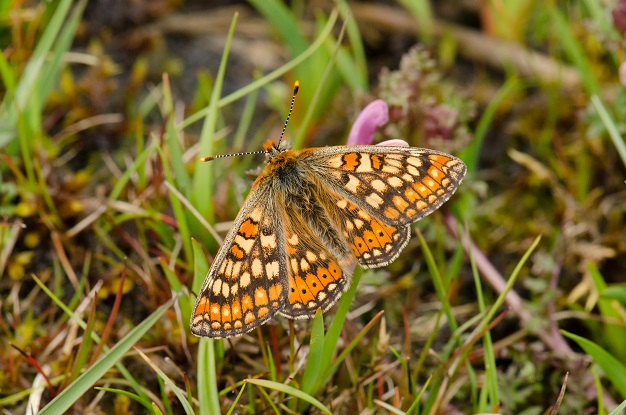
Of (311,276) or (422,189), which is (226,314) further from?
(422,189)

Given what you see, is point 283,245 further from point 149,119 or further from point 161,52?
point 161,52

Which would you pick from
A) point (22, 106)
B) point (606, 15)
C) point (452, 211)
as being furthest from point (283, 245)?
point (606, 15)

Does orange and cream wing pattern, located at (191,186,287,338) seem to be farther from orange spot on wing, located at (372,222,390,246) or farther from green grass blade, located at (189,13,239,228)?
green grass blade, located at (189,13,239,228)

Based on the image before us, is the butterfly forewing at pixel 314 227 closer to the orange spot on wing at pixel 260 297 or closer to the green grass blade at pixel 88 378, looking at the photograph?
the orange spot on wing at pixel 260 297

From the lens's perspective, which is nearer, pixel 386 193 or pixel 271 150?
pixel 386 193

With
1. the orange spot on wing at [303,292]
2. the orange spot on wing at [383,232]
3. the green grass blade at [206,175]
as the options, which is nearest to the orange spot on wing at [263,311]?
the orange spot on wing at [303,292]

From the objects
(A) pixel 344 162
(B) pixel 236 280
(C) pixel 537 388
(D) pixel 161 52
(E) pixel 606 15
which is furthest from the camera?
(D) pixel 161 52

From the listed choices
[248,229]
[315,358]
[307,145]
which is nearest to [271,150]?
[248,229]

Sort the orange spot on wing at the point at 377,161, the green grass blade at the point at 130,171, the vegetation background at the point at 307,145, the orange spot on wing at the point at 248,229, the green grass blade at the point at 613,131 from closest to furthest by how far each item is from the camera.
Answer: the orange spot on wing at the point at 248,229 → the orange spot on wing at the point at 377,161 → the vegetation background at the point at 307,145 → the green grass blade at the point at 613,131 → the green grass blade at the point at 130,171
